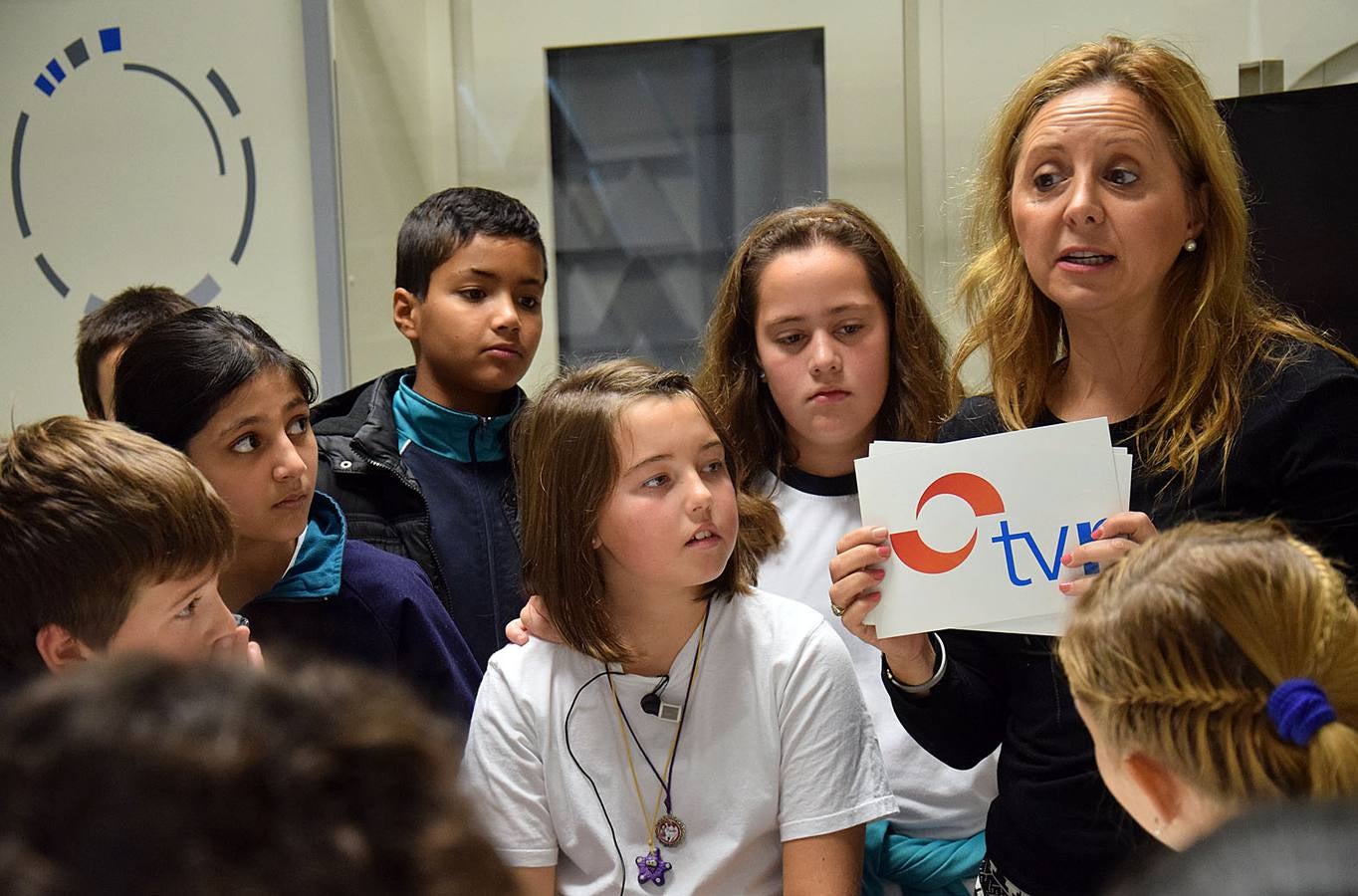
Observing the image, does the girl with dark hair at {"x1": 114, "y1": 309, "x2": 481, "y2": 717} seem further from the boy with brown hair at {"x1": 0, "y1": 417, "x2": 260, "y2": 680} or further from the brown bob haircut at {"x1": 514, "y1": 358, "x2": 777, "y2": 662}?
the boy with brown hair at {"x1": 0, "y1": 417, "x2": 260, "y2": 680}

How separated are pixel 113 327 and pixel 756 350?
5.49 feet

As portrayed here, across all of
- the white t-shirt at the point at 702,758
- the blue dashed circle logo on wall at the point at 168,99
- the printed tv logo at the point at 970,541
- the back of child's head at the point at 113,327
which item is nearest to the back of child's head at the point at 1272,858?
the printed tv logo at the point at 970,541

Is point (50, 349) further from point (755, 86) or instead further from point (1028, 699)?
point (1028, 699)

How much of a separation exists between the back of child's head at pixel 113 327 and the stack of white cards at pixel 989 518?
1.97m

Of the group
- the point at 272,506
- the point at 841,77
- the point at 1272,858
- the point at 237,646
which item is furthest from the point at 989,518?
the point at 841,77

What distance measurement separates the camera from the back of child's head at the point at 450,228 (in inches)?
106

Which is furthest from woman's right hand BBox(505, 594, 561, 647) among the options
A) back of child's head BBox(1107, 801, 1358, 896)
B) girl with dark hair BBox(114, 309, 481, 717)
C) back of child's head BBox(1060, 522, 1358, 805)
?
back of child's head BBox(1107, 801, 1358, 896)

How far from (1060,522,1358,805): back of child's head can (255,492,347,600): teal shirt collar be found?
1.25m

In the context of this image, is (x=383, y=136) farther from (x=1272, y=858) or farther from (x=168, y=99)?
(x=1272, y=858)

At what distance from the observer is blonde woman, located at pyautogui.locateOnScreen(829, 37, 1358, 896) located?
5.01ft

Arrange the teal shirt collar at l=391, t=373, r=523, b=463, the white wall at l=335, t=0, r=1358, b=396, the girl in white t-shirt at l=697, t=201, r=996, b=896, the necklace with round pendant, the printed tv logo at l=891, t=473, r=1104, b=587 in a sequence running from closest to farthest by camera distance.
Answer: the printed tv logo at l=891, t=473, r=1104, b=587
the necklace with round pendant
the girl in white t-shirt at l=697, t=201, r=996, b=896
the teal shirt collar at l=391, t=373, r=523, b=463
the white wall at l=335, t=0, r=1358, b=396

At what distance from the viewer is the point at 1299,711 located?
1.00 metres

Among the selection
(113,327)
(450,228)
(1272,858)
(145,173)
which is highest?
(145,173)

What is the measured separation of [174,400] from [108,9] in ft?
7.40
